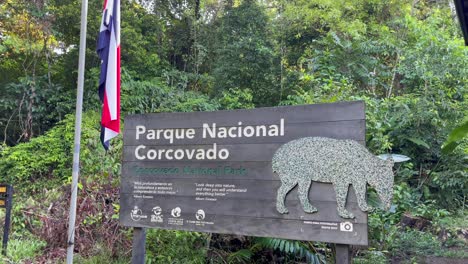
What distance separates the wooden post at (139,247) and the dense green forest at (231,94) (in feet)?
Result: 2.27

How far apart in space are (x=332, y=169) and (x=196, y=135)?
1.57 meters

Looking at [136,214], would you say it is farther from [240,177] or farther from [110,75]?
[110,75]

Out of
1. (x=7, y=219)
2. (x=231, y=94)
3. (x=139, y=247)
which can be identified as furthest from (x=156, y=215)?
(x=231, y=94)

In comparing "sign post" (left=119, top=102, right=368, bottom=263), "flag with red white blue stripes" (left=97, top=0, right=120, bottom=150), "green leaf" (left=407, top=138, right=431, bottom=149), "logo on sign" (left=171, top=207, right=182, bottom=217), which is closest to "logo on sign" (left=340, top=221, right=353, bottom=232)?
"sign post" (left=119, top=102, right=368, bottom=263)

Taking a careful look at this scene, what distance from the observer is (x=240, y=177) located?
4.39m

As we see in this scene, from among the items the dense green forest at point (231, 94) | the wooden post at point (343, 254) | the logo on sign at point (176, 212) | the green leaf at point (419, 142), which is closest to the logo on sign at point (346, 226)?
the wooden post at point (343, 254)

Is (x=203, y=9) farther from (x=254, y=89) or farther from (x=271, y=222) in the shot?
(x=271, y=222)

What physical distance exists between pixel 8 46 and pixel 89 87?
2.38m

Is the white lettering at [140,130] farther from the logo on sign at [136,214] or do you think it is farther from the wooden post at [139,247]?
the wooden post at [139,247]

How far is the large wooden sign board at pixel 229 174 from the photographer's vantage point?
156 inches

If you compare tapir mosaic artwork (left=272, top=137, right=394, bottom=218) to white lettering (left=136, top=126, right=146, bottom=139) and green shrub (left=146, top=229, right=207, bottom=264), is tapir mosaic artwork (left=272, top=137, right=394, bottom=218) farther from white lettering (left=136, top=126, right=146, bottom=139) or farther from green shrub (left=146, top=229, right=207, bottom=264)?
green shrub (left=146, top=229, right=207, bottom=264)

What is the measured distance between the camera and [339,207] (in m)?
3.86

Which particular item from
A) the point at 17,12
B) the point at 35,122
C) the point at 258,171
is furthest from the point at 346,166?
the point at 17,12

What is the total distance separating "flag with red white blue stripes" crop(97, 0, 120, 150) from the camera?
5277 millimetres
